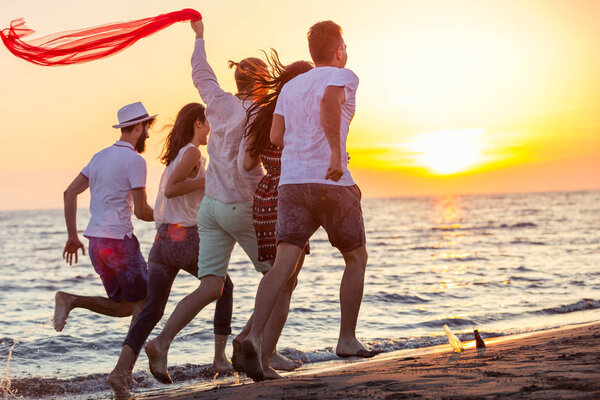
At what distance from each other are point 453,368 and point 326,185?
140 centimetres

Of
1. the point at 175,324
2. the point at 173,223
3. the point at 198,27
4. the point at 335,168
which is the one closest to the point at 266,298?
the point at 335,168

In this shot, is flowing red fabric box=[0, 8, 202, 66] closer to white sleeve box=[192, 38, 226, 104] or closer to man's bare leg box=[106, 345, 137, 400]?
white sleeve box=[192, 38, 226, 104]

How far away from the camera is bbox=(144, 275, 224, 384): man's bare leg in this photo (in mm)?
4469

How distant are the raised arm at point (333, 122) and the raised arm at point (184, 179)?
1508 mm

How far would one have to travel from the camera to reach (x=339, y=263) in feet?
62.8

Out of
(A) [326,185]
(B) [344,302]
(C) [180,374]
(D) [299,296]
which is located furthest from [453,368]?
(D) [299,296]

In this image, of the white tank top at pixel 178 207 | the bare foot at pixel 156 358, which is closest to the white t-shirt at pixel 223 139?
the white tank top at pixel 178 207

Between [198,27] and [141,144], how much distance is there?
3.35 feet

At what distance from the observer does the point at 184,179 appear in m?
4.78

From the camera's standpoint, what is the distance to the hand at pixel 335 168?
361cm

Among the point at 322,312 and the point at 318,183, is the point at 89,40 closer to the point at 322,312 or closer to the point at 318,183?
the point at 318,183

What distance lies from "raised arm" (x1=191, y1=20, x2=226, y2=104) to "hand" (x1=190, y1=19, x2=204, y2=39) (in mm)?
97

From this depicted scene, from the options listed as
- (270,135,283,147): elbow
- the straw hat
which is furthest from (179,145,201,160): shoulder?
(270,135,283,147): elbow

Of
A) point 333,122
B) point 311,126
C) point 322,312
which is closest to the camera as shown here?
point 333,122
